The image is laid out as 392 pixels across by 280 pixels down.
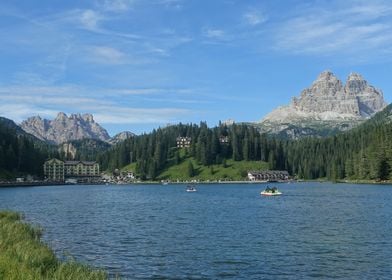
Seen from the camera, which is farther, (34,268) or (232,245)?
(232,245)

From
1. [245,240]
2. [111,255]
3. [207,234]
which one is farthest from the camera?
[207,234]

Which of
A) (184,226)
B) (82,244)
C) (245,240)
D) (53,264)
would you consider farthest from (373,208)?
(53,264)

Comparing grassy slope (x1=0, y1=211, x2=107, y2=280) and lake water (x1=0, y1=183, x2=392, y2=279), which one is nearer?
grassy slope (x1=0, y1=211, x2=107, y2=280)

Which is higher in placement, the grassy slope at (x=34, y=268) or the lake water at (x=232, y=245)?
the grassy slope at (x=34, y=268)

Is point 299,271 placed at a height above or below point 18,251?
below

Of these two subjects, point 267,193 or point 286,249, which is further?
point 267,193

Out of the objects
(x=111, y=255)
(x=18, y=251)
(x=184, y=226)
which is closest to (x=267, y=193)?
(x=184, y=226)

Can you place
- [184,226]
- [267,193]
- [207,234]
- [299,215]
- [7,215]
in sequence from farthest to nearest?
[267,193] < [299,215] < [184,226] < [7,215] < [207,234]

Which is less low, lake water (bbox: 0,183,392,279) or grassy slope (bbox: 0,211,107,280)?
grassy slope (bbox: 0,211,107,280)

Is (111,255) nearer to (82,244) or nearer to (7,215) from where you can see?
(82,244)

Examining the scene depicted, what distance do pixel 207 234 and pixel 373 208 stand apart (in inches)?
2122

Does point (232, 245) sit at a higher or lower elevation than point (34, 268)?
lower

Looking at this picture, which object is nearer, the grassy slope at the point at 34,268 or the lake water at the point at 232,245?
the grassy slope at the point at 34,268

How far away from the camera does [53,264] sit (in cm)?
3394
